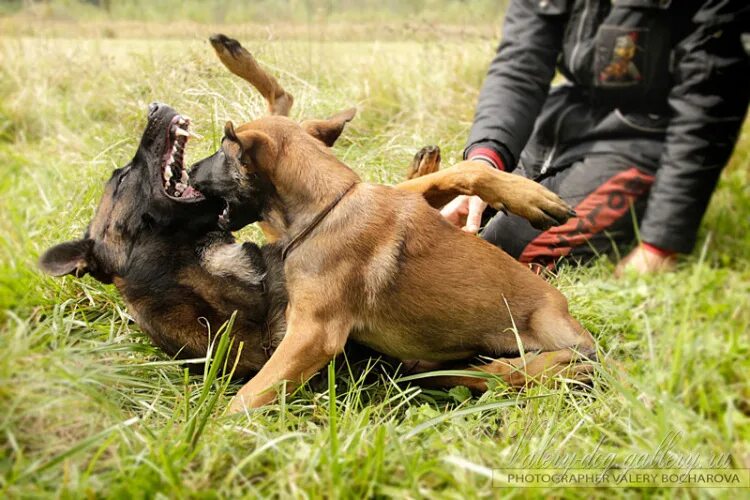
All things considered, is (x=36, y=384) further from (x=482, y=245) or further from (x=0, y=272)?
(x=482, y=245)

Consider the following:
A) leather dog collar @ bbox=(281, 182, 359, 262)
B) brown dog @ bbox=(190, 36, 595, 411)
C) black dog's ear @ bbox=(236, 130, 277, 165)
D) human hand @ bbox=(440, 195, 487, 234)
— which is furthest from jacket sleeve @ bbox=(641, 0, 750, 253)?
black dog's ear @ bbox=(236, 130, 277, 165)

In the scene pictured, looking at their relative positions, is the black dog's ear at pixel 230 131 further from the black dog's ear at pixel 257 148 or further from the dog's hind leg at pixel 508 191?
the dog's hind leg at pixel 508 191

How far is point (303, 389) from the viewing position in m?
2.40

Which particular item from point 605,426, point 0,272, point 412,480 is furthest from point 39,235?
point 605,426

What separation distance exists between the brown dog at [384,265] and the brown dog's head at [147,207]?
23 centimetres

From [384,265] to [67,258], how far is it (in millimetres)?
1388

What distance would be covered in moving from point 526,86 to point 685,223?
4.84ft

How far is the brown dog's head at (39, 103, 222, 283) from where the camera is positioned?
2.65 metres

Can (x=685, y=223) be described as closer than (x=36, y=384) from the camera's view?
No

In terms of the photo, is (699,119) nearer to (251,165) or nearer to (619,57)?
(619,57)

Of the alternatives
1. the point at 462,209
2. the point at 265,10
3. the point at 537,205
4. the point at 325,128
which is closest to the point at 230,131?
the point at 325,128

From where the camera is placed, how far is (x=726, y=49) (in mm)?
3914

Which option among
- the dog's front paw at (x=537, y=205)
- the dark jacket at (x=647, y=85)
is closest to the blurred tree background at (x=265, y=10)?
the dark jacket at (x=647, y=85)

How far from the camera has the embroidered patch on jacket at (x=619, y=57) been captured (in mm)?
4020
